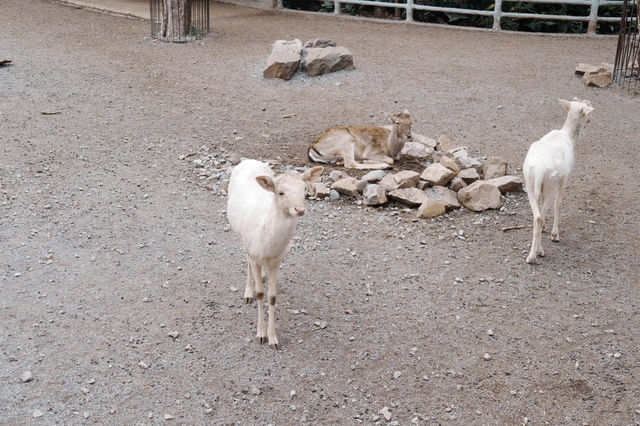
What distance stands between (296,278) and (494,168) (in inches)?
117

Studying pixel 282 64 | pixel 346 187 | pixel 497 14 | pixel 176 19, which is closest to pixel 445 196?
pixel 346 187

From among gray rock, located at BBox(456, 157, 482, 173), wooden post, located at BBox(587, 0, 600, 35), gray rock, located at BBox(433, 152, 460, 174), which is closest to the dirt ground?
gray rock, located at BBox(456, 157, 482, 173)

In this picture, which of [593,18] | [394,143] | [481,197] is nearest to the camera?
[481,197]

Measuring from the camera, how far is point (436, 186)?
23.9 feet

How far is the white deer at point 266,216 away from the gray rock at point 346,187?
209 centimetres

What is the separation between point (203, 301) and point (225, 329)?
0.42m

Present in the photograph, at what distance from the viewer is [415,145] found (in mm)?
8453

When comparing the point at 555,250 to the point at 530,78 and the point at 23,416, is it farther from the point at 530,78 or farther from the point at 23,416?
the point at 530,78

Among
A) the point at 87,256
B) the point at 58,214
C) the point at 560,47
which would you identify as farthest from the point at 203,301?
the point at 560,47

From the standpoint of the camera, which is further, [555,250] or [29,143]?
[29,143]

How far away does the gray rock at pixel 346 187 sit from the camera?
7.25 m

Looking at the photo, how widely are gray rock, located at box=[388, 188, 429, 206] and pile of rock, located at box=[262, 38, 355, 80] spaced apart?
15.4ft

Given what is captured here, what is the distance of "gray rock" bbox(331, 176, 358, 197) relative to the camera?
7250 millimetres

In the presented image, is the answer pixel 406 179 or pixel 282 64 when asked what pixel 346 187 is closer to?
pixel 406 179
